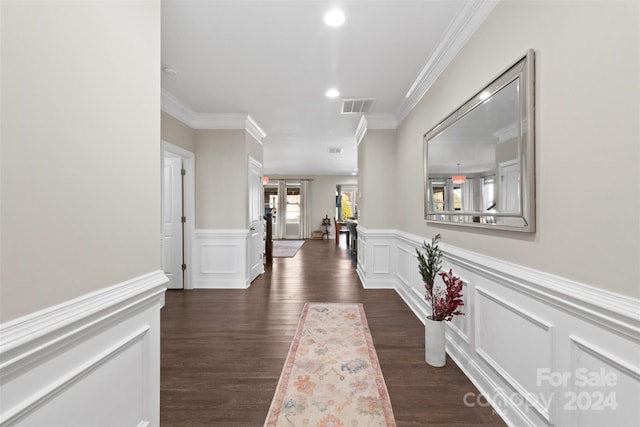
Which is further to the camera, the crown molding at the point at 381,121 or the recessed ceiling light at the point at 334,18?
the crown molding at the point at 381,121

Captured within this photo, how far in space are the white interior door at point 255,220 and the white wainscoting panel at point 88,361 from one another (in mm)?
3386

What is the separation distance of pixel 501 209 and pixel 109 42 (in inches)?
80.9

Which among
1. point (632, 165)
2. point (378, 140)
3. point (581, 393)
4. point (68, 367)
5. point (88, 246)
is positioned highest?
point (378, 140)

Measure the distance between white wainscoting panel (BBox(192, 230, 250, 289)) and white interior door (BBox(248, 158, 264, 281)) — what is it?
26cm

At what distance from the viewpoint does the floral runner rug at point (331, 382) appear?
5.45ft

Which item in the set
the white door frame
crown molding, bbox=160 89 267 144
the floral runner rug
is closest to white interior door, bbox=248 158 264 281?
crown molding, bbox=160 89 267 144

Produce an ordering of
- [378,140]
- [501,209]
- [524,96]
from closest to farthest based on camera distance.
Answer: [524,96]
[501,209]
[378,140]

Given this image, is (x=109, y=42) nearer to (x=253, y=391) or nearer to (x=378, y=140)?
(x=253, y=391)

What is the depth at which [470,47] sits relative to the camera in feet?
6.88

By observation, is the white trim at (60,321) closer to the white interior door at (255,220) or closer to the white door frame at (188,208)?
the white door frame at (188,208)

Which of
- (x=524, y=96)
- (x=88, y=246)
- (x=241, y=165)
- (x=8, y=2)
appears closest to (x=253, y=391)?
(x=88, y=246)

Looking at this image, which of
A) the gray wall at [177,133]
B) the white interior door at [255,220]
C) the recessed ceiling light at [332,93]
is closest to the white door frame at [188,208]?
the gray wall at [177,133]

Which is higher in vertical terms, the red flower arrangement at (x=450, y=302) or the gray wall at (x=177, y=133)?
the gray wall at (x=177, y=133)

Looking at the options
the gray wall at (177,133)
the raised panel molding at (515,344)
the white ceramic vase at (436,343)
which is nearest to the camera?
the raised panel molding at (515,344)
